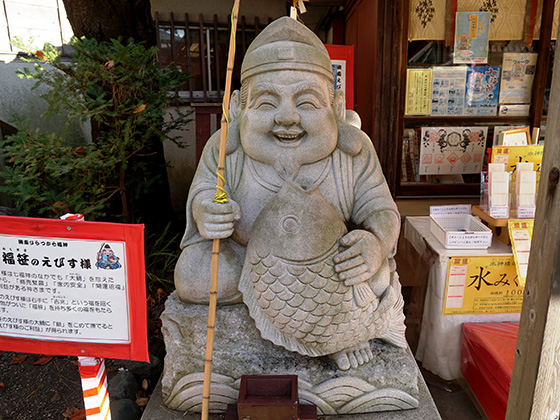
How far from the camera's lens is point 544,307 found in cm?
156

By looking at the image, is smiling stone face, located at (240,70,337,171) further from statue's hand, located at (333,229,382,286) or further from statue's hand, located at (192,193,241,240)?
statue's hand, located at (333,229,382,286)

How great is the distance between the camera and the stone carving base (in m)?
2.07

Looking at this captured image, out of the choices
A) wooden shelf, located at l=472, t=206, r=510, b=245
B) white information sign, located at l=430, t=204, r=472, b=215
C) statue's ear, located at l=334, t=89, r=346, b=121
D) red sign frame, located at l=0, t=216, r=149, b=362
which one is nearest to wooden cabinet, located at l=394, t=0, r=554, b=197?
white information sign, located at l=430, t=204, r=472, b=215

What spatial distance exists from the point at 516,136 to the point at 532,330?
2.18m

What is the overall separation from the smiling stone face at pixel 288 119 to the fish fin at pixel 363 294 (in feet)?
2.31

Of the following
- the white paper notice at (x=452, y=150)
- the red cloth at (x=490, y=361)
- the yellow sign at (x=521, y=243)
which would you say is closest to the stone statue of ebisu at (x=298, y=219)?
the red cloth at (x=490, y=361)

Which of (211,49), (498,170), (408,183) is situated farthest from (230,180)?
(211,49)

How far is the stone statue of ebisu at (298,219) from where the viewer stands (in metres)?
1.88

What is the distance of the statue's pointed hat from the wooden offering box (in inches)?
61.2

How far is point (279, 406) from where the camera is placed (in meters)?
1.73

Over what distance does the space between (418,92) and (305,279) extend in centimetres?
323

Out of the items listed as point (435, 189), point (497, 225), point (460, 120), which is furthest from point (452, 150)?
point (497, 225)

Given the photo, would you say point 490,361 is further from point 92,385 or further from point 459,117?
point 459,117

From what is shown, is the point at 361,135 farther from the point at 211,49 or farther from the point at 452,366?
the point at 211,49
